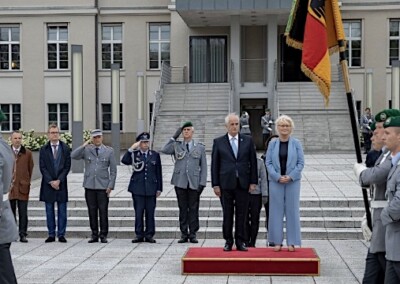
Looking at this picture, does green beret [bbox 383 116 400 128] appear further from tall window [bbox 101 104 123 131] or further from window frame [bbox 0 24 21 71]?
window frame [bbox 0 24 21 71]

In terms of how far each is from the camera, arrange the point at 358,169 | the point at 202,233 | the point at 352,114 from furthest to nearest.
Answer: the point at 202,233, the point at 352,114, the point at 358,169

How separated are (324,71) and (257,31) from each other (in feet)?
96.4

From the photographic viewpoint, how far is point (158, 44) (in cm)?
3891

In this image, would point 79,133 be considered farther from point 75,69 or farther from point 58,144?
point 58,144

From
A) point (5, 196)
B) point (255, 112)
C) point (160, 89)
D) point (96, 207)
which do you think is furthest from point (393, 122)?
point (255, 112)

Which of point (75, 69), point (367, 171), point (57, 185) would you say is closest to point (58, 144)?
point (57, 185)

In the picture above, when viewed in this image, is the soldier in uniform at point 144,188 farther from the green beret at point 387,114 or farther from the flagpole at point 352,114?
the green beret at point 387,114

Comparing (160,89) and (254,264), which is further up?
(160,89)

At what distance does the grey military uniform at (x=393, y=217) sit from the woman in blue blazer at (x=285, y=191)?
3.76 metres

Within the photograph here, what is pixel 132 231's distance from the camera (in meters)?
13.2

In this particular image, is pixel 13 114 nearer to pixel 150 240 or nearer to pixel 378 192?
pixel 150 240

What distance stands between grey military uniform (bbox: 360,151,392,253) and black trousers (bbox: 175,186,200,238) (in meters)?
5.91

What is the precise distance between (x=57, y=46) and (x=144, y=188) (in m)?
27.8

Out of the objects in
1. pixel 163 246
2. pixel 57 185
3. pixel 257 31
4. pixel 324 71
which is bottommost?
pixel 163 246
